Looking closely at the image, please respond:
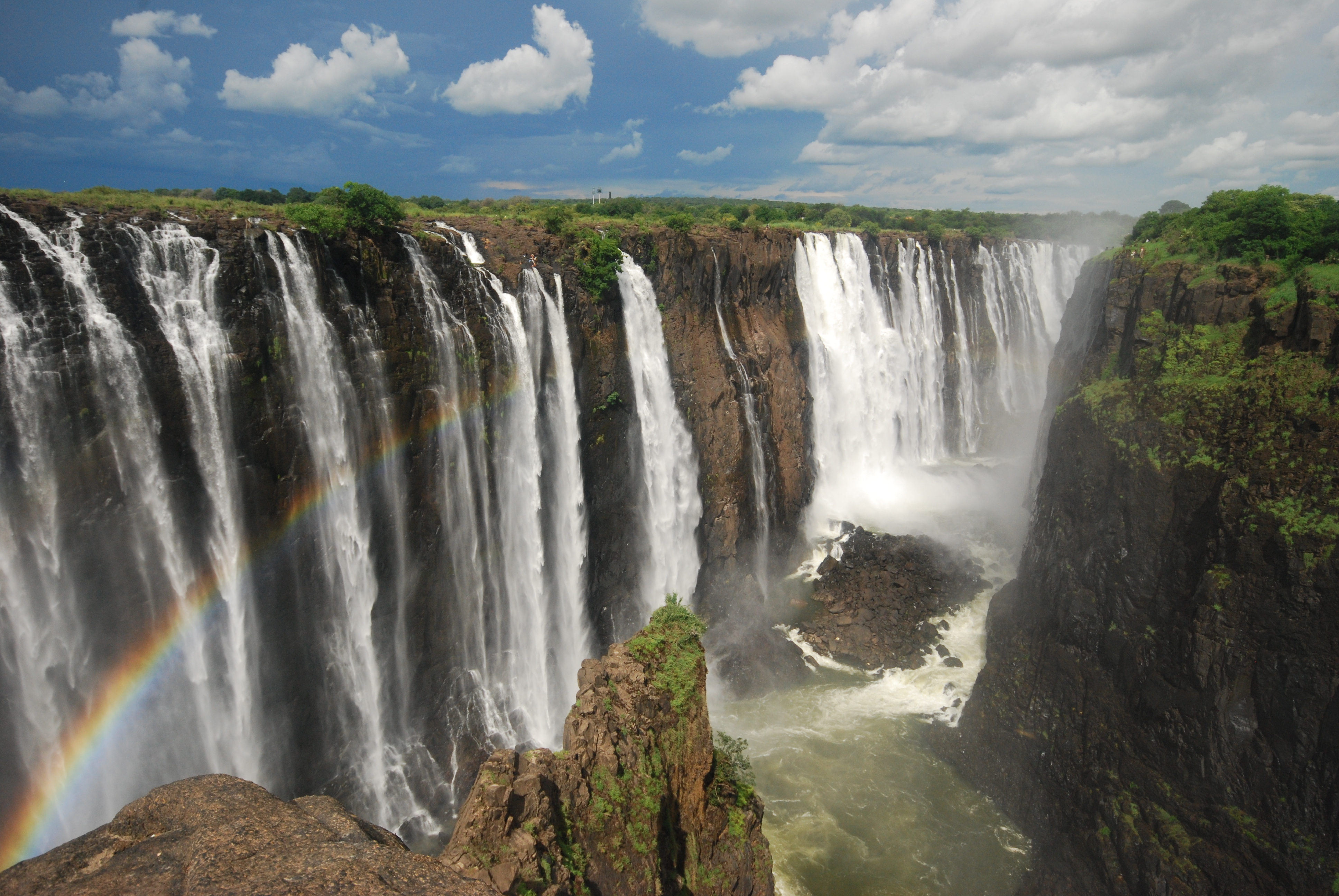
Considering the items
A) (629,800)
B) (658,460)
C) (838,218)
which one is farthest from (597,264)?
(838,218)

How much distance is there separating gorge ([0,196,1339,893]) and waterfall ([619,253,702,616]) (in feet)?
0.46

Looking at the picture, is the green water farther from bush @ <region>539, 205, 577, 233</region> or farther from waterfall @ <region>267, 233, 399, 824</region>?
bush @ <region>539, 205, 577, 233</region>

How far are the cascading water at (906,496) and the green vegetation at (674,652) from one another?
7133 millimetres

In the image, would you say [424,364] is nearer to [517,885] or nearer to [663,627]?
[663,627]

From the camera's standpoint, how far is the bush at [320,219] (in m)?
16.4

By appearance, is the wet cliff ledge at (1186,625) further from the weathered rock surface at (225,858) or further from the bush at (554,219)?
the bush at (554,219)

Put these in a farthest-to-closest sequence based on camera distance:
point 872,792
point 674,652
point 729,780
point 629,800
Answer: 1. point 872,792
2. point 729,780
3. point 674,652
4. point 629,800

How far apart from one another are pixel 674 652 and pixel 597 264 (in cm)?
1520

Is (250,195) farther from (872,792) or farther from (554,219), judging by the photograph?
(872,792)

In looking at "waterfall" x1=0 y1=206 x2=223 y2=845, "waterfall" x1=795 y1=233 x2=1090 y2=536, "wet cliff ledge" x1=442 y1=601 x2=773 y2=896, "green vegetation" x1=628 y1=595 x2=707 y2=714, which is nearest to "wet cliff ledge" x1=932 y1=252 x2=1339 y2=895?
"wet cliff ledge" x1=442 y1=601 x2=773 y2=896

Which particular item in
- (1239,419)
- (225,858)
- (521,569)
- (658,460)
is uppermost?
(1239,419)

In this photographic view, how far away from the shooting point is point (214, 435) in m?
14.7

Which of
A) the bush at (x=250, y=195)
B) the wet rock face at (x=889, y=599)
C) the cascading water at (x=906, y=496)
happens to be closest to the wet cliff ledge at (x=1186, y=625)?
the cascading water at (x=906, y=496)

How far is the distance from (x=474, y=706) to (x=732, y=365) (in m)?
16.2
